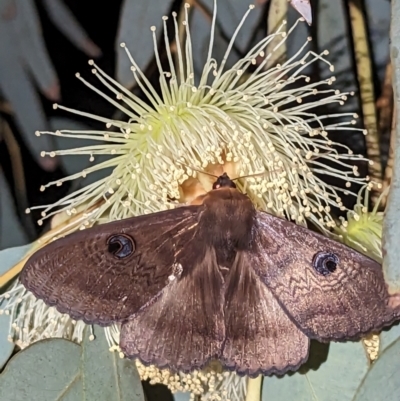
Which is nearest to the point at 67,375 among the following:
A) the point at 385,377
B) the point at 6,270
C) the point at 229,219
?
the point at 6,270

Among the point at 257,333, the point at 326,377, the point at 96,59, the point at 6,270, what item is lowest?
the point at 326,377

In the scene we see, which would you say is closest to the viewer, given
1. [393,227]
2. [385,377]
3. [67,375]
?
[393,227]

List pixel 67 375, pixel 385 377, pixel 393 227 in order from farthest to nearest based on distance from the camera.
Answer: pixel 67 375
pixel 385 377
pixel 393 227

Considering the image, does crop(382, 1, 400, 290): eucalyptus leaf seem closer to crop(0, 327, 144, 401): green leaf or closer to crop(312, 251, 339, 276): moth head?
crop(312, 251, 339, 276): moth head

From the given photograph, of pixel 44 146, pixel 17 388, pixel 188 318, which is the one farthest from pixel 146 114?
pixel 17 388

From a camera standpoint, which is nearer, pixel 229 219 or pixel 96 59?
pixel 229 219

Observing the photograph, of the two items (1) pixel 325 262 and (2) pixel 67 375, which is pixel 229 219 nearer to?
(1) pixel 325 262

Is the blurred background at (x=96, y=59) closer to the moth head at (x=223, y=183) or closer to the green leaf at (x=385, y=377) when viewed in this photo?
the moth head at (x=223, y=183)

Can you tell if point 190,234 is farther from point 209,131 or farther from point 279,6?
point 279,6
